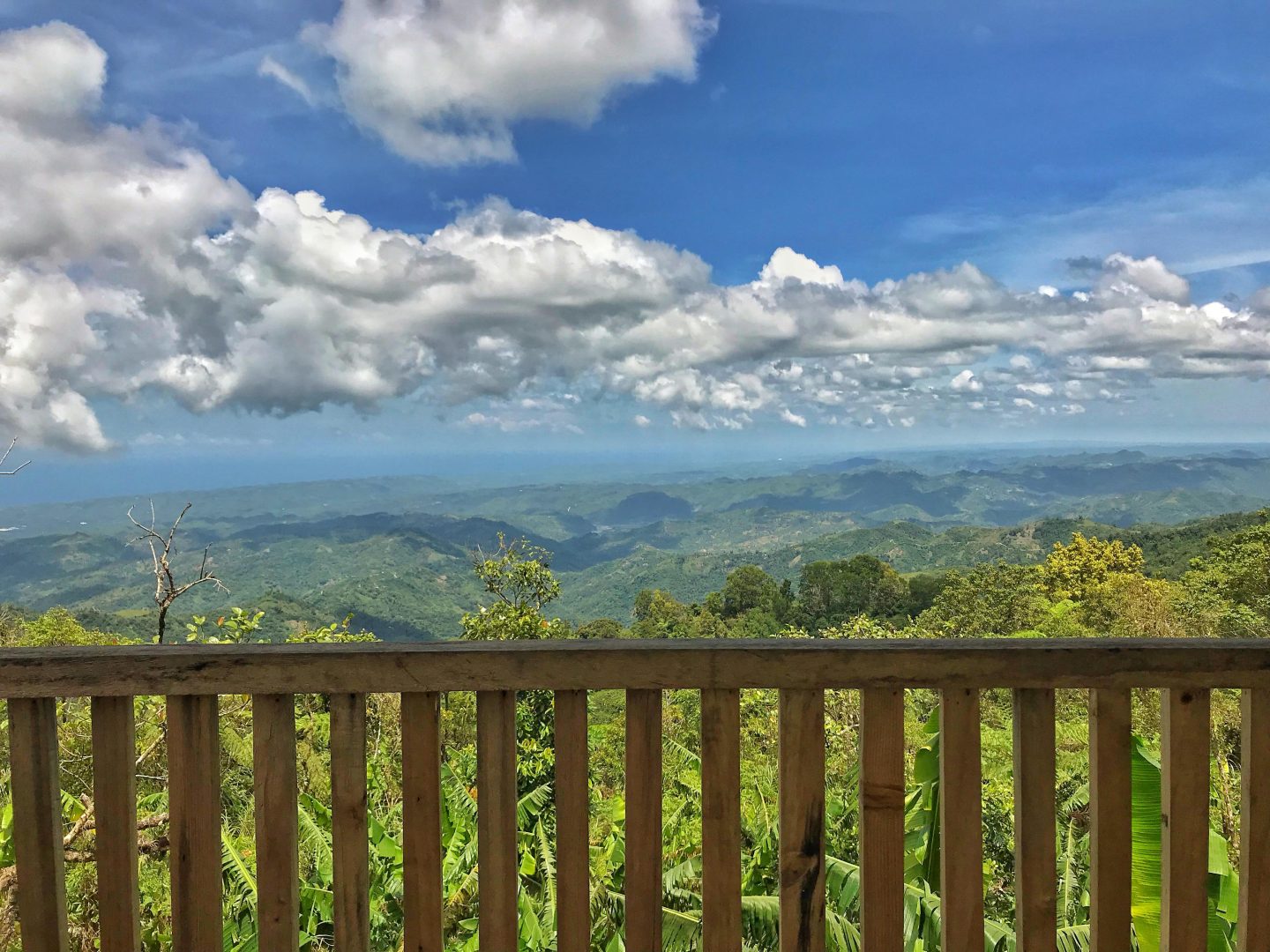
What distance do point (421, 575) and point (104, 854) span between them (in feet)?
282

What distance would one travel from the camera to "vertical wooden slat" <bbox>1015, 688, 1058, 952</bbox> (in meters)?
1.31

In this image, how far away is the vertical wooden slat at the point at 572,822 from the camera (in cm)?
131

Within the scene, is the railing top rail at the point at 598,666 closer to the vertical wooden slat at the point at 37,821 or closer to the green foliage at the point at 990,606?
the vertical wooden slat at the point at 37,821

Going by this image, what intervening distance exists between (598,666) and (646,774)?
20 cm

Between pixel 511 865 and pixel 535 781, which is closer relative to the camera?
pixel 511 865

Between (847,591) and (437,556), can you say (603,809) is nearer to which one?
(847,591)

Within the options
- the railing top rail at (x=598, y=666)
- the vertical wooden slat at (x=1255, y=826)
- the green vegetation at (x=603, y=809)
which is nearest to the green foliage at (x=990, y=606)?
the green vegetation at (x=603, y=809)

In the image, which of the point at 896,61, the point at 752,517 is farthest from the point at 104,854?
the point at 752,517

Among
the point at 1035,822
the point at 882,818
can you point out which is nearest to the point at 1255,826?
the point at 1035,822

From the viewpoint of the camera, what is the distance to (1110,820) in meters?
1.33

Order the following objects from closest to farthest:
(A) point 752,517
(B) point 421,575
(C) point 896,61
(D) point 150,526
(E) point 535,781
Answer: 1. (E) point 535,781
2. (D) point 150,526
3. (C) point 896,61
4. (B) point 421,575
5. (A) point 752,517

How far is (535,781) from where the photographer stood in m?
4.08

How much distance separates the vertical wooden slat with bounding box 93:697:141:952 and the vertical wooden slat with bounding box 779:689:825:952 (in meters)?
1.08

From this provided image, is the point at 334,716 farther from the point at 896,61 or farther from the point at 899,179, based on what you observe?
the point at 899,179
